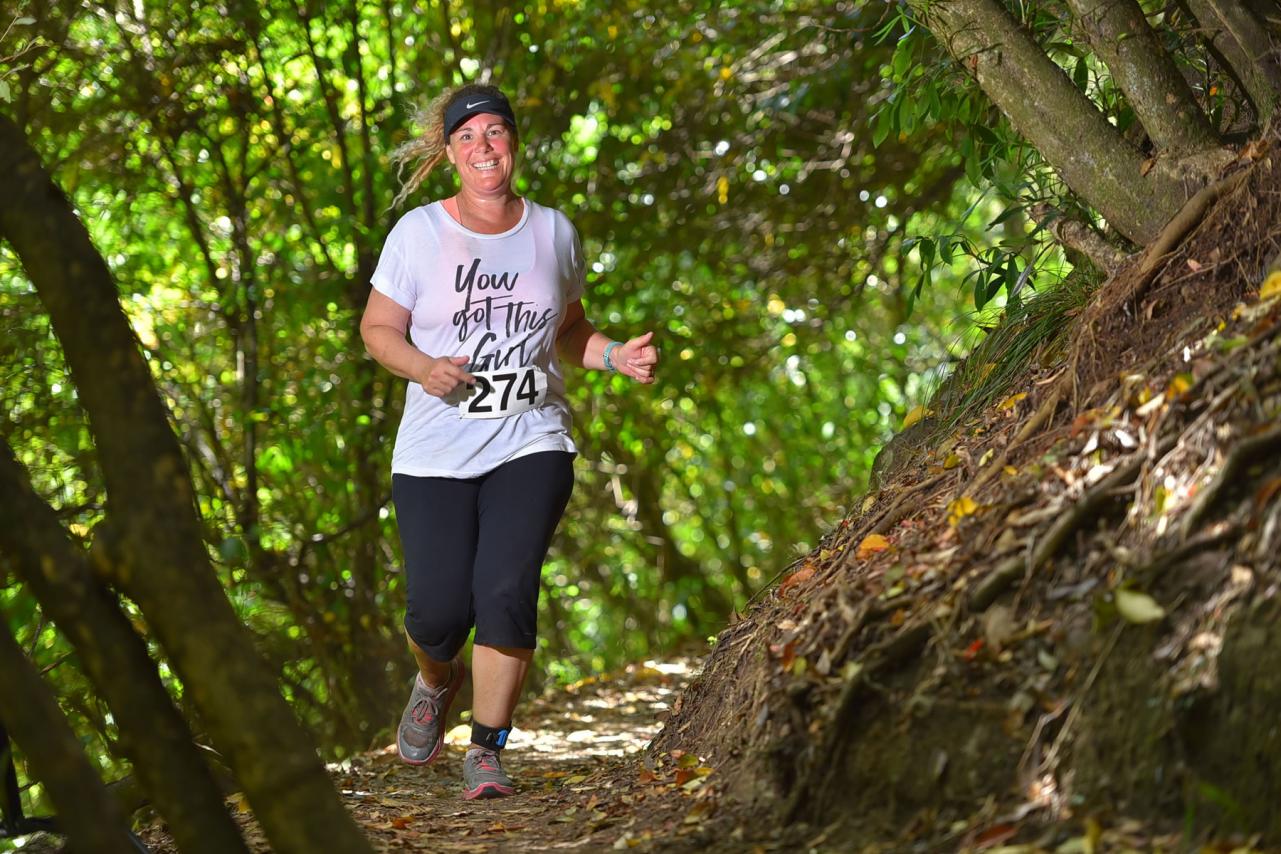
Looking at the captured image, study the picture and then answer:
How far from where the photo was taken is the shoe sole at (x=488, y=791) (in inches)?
177

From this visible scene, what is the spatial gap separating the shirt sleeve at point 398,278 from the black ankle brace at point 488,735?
1466 mm

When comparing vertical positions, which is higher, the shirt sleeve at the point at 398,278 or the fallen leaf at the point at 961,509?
the shirt sleeve at the point at 398,278

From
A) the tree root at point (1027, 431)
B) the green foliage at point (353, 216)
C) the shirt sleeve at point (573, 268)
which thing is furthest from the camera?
the green foliage at point (353, 216)

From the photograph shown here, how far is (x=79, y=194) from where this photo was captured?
798 cm

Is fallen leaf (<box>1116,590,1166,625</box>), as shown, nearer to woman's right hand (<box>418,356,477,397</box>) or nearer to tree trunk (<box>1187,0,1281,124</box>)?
tree trunk (<box>1187,0,1281,124</box>)

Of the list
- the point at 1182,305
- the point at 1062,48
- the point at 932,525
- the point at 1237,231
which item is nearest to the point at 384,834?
the point at 932,525

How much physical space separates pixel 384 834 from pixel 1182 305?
8.86 ft

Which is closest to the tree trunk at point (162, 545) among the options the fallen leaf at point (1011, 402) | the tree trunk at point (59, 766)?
the tree trunk at point (59, 766)

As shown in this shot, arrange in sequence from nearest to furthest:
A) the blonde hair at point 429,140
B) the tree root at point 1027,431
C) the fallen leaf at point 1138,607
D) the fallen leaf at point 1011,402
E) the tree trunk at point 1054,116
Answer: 1. the fallen leaf at point 1138,607
2. the tree root at point 1027,431
3. the fallen leaf at point 1011,402
4. the tree trunk at point 1054,116
5. the blonde hair at point 429,140

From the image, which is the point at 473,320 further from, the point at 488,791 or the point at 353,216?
the point at 353,216

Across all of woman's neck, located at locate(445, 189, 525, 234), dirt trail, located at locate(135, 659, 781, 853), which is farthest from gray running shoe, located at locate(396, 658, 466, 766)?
woman's neck, located at locate(445, 189, 525, 234)

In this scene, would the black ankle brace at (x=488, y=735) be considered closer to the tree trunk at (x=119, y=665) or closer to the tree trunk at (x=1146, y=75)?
the tree trunk at (x=119, y=665)

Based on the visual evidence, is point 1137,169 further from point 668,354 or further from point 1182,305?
point 668,354

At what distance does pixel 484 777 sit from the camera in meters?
4.52
